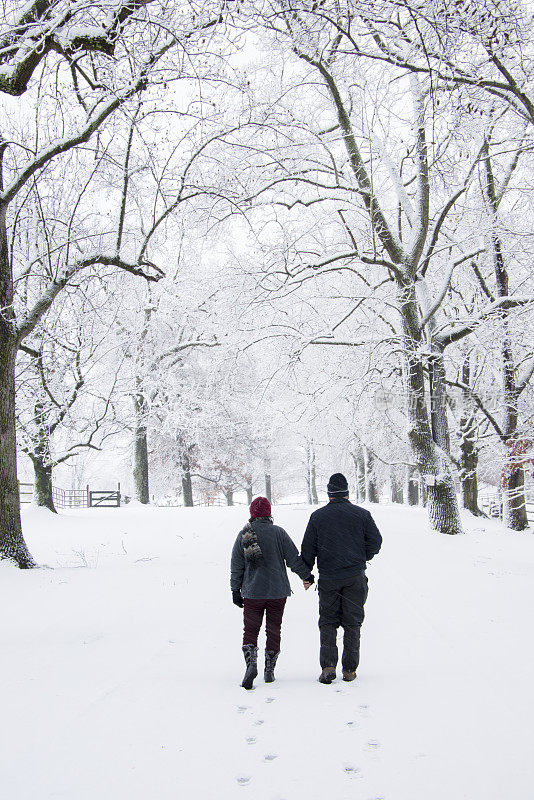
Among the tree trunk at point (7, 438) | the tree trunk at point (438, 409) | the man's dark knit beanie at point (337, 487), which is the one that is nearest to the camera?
the man's dark knit beanie at point (337, 487)

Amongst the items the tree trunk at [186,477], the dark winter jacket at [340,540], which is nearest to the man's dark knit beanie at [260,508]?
the dark winter jacket at [340,540]

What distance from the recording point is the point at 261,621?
16.1 ft

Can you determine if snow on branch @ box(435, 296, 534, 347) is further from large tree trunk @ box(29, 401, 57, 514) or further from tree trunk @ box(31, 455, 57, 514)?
tree trunk @ box(31, 455, 57, 514)

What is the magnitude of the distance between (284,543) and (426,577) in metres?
4.56

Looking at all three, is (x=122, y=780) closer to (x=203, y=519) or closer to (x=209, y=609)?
(x=209, y=609)

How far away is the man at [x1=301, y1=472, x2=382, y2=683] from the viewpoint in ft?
15.7

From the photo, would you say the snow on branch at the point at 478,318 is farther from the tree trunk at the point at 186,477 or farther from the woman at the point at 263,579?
the tree trunk at the point at 186,477

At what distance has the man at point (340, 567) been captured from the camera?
4797 mm

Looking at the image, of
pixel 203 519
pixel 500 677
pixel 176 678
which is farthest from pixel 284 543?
pixel 203 519

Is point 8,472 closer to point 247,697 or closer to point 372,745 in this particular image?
point 247,697

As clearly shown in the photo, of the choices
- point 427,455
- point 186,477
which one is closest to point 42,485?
point 427,455

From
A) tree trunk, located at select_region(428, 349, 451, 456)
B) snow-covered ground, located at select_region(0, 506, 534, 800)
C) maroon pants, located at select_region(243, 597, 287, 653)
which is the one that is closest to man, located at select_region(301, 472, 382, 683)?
snow-covered ground, located at select_region(0, 506, 534, 800)

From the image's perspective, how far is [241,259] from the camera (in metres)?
13.3

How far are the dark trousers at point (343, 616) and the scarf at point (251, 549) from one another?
59 cm
